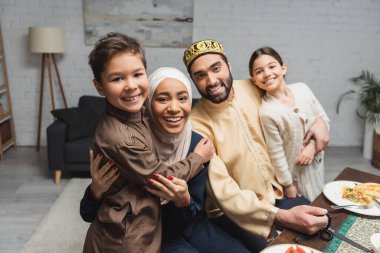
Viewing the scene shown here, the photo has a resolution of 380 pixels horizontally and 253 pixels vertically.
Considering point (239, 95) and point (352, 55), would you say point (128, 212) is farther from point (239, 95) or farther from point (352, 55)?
point (352, 55)

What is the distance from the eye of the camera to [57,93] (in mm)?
4461

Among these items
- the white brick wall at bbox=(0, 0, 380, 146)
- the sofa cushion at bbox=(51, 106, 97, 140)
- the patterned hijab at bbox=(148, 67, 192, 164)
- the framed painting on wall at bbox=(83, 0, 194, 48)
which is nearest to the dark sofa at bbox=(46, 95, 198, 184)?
the sofa cushion at bbox=(51, 106, 97, 140)

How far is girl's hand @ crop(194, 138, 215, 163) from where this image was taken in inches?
56.8

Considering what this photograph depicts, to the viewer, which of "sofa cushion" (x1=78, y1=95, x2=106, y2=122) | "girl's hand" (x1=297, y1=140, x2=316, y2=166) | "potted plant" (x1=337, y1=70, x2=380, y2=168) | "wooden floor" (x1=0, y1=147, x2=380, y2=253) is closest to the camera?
"girl's hand" (x1=297, y1=140, x2=316, y2=166)

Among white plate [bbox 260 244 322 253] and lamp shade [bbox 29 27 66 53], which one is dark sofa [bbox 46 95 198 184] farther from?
white plate [bbox 260 244 322 253]

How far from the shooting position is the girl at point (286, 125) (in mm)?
1709

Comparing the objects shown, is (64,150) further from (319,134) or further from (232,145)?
(319,134)

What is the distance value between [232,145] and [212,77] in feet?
1.10

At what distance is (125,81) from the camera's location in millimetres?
1210

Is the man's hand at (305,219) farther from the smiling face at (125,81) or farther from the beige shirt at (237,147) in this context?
the smiling face at (125,81)

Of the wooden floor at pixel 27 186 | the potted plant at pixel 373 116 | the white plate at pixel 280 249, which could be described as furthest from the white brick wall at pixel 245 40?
the white plate at pixel 280 249

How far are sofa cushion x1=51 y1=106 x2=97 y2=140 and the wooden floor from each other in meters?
0.52

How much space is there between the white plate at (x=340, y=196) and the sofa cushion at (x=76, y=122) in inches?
104

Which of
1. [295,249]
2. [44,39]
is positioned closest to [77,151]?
[44,39]
